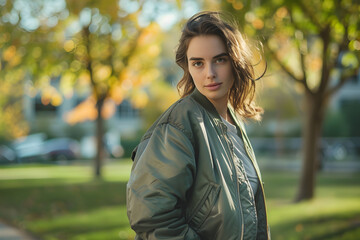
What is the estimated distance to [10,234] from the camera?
8.05 metres

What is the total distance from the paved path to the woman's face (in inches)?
250

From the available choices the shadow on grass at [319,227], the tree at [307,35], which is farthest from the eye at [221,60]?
the tree at [307,35]

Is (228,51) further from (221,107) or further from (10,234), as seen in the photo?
(10,234)

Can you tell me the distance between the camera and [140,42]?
16.8m

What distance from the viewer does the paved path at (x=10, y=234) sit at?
7.71 metres

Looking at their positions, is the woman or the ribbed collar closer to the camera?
the woman

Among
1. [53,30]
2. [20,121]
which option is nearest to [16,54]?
[53,30]

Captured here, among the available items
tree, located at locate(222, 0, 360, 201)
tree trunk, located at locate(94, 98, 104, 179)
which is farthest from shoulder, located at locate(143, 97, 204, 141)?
tree trunk, located at locate(94, 98, 104, 179)

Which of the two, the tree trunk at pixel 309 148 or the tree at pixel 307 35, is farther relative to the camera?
the tree trunk at pixel 309 148

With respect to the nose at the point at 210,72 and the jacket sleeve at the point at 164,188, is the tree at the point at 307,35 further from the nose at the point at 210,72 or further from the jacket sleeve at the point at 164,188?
the jacket sleeve at the point at 164,188

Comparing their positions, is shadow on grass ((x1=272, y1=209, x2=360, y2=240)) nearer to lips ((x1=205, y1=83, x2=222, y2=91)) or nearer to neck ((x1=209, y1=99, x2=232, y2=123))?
neck ((x1=209, y1=99, x2=232, y2=123))

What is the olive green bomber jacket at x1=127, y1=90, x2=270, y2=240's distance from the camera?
1854mm

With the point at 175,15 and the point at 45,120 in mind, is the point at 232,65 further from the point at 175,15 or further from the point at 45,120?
the point at 45,120

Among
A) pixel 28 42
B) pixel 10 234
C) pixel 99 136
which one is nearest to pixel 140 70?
pixel 99 136
